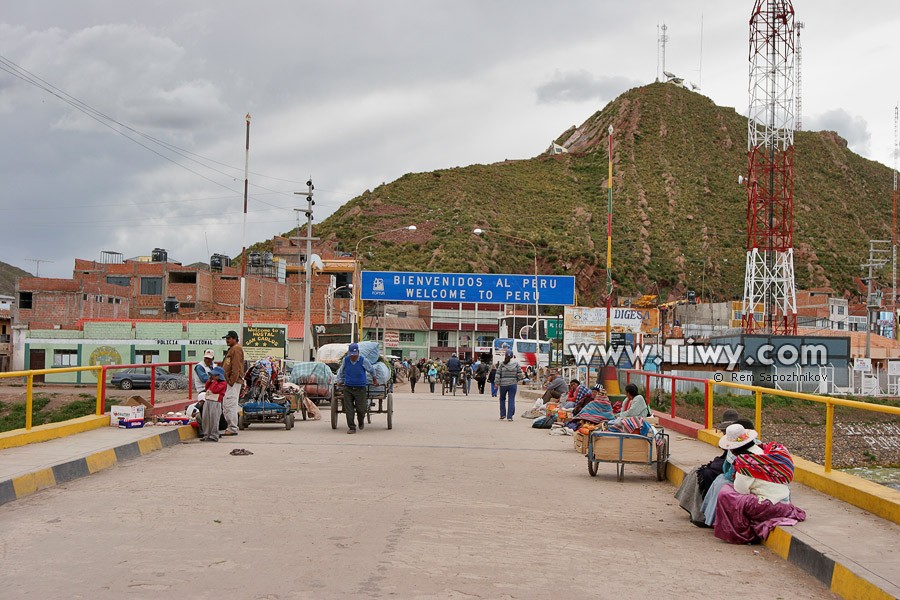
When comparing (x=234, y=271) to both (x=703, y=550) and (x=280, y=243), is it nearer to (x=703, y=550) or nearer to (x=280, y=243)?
(x=280, y=243)

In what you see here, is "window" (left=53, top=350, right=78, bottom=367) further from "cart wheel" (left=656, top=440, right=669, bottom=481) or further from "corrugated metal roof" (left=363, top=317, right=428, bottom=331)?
"cart wheel" (left=656, top=440, right=669, bottom=481)

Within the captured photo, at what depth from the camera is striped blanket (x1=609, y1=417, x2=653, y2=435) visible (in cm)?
1130

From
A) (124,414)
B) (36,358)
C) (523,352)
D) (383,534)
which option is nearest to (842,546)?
(383,534)

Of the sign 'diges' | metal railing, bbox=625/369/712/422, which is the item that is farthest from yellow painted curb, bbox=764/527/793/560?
the sign 'diges'

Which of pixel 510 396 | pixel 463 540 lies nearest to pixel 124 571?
pixel 463 540

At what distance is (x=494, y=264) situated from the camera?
95.9 m

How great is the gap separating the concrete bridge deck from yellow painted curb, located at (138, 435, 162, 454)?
0.40ft

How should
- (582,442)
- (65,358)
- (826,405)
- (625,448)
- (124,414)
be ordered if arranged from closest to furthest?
(826,405) → (625,448) → (582,442) → (124,414) → (65,358)

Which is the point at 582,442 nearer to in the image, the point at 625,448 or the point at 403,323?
the point at 625,448

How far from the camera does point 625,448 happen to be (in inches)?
432

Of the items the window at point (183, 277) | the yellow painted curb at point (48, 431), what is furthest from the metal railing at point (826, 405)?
the window at point (183, 277)

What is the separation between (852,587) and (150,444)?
1018 cm

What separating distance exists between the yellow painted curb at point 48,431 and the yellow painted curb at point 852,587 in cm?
992

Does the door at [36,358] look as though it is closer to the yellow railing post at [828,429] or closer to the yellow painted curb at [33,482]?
the yellow painted curb at [33,482]
